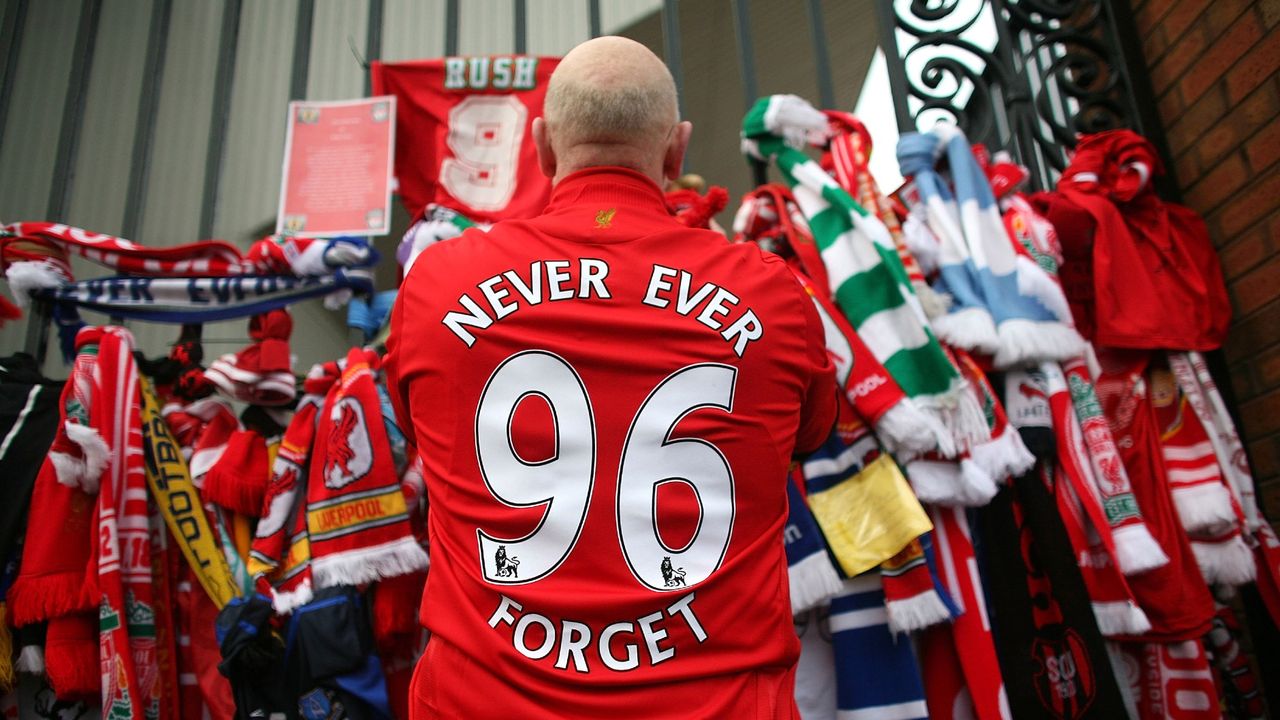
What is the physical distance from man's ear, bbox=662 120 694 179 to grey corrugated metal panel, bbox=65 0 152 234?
9.59 feet

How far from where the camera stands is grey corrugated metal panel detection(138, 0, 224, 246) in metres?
3.53

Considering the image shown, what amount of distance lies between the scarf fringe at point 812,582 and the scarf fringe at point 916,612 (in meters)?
0.13

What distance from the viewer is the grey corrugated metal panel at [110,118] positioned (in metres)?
3.59

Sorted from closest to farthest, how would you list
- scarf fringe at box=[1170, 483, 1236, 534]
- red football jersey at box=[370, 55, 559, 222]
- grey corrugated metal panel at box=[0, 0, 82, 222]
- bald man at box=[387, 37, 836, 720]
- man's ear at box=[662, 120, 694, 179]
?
bald man at box=[387, 37, 836, 720], man's ear at box=[662, 120, 694, 179], scarf fringe at box=[1170, 483, 1236, 534], red football jersey at box=[370, 55, 559, 222], grey corrugated metal panel at box=[0, 0, 82, 222]

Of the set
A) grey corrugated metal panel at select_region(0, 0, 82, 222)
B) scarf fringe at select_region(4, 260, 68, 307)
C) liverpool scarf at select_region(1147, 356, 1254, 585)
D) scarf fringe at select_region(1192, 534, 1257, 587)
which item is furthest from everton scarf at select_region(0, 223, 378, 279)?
scarf fringe at select_region(1192, 534, 1257, 587)

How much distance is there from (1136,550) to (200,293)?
8.64 ft

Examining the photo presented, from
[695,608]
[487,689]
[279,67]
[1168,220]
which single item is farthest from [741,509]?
[279,67]

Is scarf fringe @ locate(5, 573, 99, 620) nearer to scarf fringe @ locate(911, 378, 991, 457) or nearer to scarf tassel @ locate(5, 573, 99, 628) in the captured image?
scarf tassel @ locate(5, 573, 99, 628)

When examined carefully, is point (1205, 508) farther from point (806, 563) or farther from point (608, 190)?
point (608, 190)

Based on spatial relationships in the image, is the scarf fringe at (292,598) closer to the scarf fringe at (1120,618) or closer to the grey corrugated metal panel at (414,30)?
the scarf fringe at (1120,618)

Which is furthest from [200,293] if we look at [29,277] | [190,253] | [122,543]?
[122,543]

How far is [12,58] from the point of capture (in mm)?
3400

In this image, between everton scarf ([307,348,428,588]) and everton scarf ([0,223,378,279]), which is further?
everton scarf ([0,223,378,279])

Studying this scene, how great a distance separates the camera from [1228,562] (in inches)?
85.7
